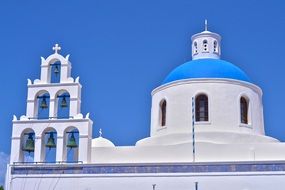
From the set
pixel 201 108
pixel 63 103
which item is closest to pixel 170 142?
pixel 201 108

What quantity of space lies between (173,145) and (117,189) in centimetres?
245

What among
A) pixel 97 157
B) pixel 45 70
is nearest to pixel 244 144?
pixel 97 157

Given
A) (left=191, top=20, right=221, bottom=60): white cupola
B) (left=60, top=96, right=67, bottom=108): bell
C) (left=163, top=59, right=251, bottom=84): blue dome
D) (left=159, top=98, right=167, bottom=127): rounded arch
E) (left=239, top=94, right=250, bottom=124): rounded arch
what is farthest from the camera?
(left=191, top=20, right=221, bottom=60): white cupola

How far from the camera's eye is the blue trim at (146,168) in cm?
1504

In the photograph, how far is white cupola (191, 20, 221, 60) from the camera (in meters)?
20.2

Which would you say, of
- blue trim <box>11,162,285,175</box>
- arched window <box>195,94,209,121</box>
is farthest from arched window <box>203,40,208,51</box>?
blue trim <box>11,162,285,175</box>

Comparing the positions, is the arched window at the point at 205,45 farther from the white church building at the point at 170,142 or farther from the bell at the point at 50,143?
→ the bell at the point at 50,143

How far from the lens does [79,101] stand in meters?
16.9

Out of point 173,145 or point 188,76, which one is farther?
point 188,76

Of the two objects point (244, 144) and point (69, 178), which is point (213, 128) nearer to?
point (244, 144)

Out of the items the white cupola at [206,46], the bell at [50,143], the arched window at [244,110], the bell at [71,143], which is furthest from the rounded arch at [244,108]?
the bell at [50,143]

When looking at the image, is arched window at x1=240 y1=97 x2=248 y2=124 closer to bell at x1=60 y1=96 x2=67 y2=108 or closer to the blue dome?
the blue dome

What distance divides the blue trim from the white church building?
0.03 m

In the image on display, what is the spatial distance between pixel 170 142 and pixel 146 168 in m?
2.14
